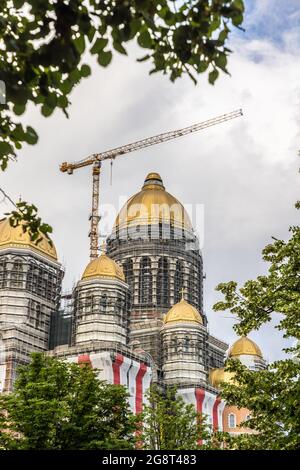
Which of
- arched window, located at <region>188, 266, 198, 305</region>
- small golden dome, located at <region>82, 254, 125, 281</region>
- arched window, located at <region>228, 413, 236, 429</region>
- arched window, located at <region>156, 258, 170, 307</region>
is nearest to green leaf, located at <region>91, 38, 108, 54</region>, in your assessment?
small golden dome, located at <region>82, 254, 125, 281</region>

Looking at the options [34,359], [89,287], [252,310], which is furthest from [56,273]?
[252,310]

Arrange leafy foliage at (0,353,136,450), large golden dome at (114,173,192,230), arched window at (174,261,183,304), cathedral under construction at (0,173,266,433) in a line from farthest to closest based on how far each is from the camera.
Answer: large golden dome at (114,173,192,230) → arched window at (174,261,183,304) → cathedral under construction at (0,173,266,433) → leafy foliage at (0,353,136,450)

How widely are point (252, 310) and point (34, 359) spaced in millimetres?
12080

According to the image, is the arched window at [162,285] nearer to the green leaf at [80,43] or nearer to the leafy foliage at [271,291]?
the leafy foliage at [271,291]

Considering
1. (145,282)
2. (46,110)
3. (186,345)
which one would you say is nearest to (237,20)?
(46,110)

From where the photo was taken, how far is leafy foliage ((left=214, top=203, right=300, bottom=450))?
55.6ft

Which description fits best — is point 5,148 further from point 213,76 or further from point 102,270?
point 102,270

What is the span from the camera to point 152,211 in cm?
8244

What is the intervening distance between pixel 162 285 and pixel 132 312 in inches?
172

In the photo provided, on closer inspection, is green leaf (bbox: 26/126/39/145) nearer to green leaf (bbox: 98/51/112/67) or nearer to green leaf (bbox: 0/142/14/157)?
green leaf (bbox: 0/142/14/157)

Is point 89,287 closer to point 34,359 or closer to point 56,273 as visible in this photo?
point 56,273

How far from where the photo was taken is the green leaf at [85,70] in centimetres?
777

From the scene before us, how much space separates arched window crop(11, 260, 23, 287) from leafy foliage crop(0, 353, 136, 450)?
Result: 3535 centimetres

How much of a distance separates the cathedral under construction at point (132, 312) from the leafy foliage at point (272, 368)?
38.3 meters
